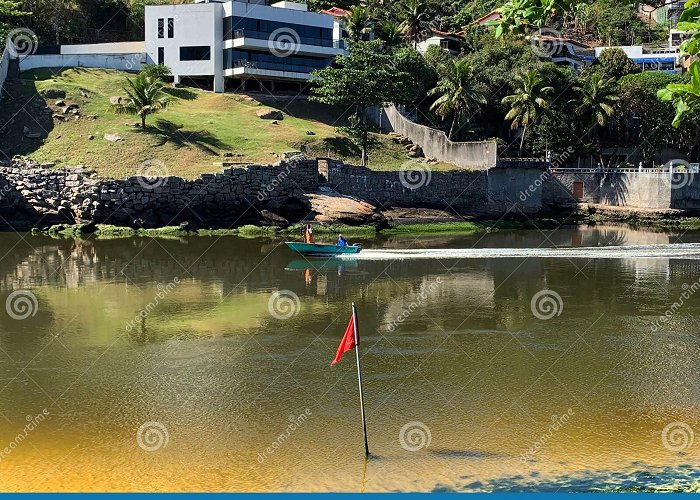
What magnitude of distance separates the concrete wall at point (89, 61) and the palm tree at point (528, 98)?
31115 millimetres

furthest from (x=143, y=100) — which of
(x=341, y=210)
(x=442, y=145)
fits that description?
(x=442, y=145)

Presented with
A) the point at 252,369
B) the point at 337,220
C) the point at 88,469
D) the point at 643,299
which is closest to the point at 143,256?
the point at 337,220

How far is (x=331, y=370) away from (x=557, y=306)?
36.8ft

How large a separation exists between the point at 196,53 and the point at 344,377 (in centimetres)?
5387

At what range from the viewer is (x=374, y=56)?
58469 mm

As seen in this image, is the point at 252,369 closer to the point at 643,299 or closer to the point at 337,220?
the point at 643,299

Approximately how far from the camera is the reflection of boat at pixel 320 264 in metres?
36.7

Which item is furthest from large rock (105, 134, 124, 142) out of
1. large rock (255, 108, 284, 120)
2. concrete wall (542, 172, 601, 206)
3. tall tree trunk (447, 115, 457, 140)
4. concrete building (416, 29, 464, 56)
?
concrete building (416, 29, 464, 56)

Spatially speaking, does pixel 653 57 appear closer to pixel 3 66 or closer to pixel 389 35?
pixel 389 35

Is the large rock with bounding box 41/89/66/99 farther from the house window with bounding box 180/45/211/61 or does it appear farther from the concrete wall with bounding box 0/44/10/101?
the house window with bounding box 180/45/211/61

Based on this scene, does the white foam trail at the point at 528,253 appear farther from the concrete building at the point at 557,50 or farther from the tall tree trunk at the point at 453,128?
the concrete building at the point at 557,50

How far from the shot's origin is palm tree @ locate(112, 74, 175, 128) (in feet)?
181

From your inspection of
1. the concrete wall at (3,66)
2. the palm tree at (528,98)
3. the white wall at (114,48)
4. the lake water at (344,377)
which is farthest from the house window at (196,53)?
the lake water at (344,377)

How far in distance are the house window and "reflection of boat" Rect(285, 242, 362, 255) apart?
113ft
